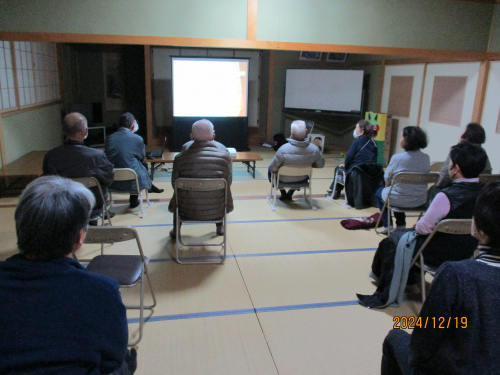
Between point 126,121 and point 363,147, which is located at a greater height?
point 126,121

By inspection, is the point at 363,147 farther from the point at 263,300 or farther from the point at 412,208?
the point at 263,300

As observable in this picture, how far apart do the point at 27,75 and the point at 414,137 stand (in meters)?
5.24

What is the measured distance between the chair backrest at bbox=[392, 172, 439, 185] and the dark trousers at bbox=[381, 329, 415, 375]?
2041mm

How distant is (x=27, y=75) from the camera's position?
561 centimetres

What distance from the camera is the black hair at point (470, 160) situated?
7.31ft

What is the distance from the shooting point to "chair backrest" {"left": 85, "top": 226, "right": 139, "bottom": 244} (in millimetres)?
1961

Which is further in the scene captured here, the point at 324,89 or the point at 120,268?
the point at 324,89

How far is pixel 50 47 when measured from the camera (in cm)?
679

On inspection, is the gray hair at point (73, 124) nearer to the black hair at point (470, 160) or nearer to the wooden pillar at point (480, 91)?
the black hair at point (470, 160)

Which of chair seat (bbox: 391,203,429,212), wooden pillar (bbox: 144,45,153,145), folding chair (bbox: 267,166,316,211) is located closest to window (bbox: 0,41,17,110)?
wooden pillar (bbox: 144,45,153,145)

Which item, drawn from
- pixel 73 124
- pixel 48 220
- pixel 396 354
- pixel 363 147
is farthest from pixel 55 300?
pixel 363 147

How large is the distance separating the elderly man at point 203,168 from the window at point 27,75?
3141 millimetres

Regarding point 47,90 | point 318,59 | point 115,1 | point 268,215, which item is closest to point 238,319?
point 268,215

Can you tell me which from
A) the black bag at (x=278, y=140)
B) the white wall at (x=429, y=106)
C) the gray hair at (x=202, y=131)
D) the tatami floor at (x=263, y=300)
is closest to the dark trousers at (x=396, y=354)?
the tatami floor at (x=263, y=300)
